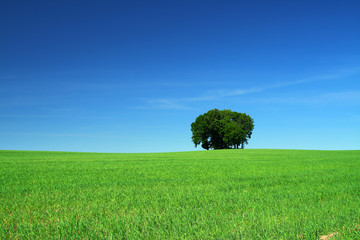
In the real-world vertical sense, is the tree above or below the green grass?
above

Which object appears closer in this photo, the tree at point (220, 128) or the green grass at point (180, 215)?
the green grass at point (180, 215)

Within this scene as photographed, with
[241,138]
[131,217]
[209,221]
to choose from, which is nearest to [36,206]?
[131,217]

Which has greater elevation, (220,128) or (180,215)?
(220,128)

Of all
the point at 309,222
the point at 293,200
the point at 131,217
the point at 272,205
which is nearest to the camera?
the point at 309,222

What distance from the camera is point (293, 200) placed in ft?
17.9

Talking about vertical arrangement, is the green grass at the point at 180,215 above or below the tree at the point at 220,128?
below

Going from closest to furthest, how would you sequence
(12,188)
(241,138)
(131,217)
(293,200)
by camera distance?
(131,217), (293,200), (12,188), (241,138)

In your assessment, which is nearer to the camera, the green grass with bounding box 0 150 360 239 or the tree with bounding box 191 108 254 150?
the green grass with bounding box 0 150 360 239

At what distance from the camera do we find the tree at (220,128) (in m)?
70.0

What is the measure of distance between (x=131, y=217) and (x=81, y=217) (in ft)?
2.99

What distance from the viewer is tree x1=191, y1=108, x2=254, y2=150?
230ft

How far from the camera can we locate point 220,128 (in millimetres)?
72500

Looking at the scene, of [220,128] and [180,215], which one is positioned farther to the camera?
[220,128]

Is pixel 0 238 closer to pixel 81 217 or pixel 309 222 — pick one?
pixel 81 217
